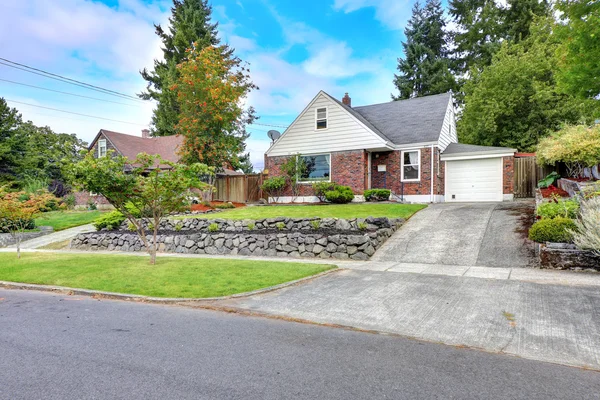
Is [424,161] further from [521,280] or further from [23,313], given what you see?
[23,313]

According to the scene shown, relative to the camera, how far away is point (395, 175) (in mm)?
17922

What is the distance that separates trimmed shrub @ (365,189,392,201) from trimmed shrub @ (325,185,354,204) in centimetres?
80

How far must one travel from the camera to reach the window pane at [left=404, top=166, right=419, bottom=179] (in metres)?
17.4

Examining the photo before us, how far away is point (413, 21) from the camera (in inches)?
1435

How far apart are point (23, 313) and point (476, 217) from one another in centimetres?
1206

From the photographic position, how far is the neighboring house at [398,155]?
55.6 ft

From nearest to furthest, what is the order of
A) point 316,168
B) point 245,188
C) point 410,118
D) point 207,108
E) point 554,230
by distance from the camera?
point 554,230 < point 316,168 < point 207,108 < point 410,118 < point 245,188

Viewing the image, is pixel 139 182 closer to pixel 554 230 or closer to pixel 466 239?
pixel 466 239

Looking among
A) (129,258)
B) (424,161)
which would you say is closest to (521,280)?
(129,258)

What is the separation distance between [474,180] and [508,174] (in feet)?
4.90

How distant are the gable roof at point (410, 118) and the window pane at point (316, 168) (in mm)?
3215

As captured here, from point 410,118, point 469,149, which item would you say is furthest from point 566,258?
point 410,118

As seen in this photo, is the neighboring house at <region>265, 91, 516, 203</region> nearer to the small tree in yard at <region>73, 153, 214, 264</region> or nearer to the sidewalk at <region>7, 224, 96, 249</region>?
the sidewalk at <region>7, 224, 96, 249</region>

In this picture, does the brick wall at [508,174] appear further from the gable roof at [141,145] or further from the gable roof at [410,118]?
the gable roof at [141,145]
